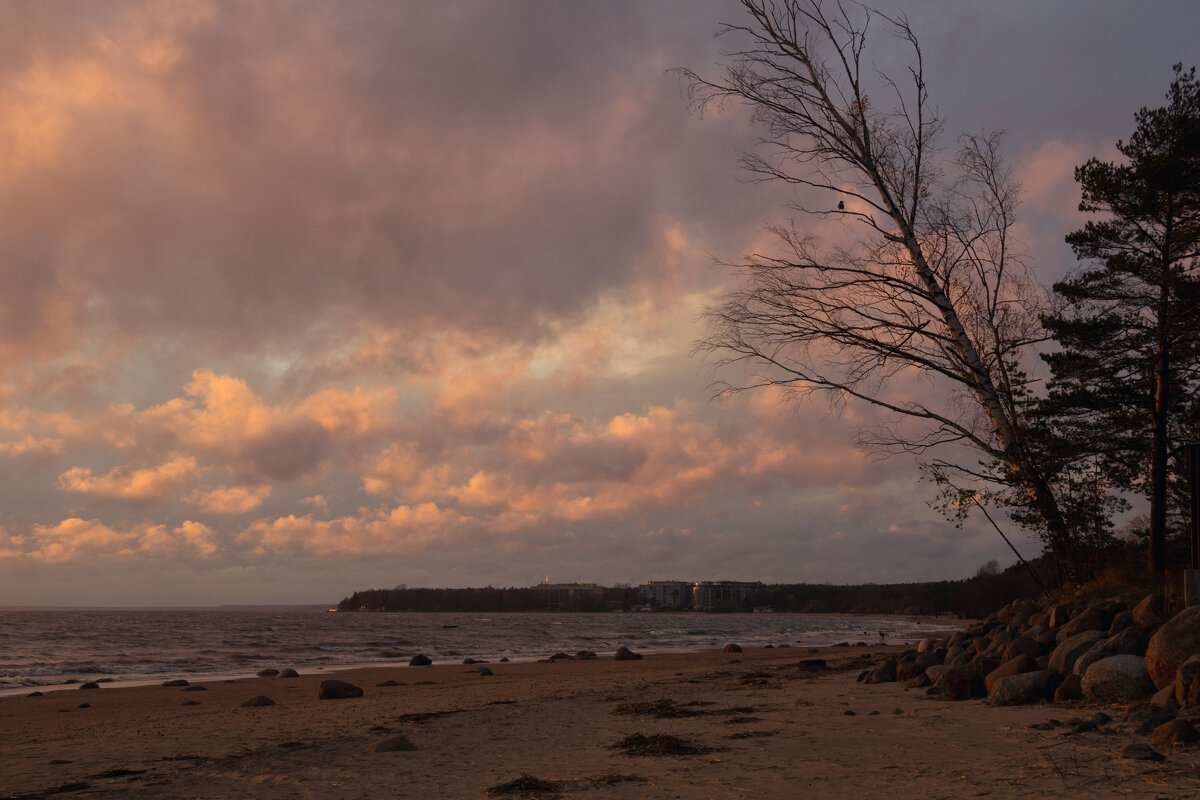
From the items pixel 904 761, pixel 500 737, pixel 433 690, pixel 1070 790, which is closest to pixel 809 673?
pixel 433 690

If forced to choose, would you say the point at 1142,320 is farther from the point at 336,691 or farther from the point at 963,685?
the point at 336,691

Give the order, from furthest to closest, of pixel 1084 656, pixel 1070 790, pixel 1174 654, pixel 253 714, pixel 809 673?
1. pixel 809 673
2. pixel 253 714
3. pixel 1084 656
4. pixel 1174 654
5. pixel 1070 790

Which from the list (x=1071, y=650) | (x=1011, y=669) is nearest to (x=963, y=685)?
(x=1011, y=669)

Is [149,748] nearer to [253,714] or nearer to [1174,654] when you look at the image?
[253,714]

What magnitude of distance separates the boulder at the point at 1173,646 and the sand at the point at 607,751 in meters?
0.68

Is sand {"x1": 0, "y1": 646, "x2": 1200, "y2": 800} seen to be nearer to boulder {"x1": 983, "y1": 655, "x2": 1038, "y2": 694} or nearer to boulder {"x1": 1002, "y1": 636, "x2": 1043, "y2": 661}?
boulder {"x1": 983, "y1": 655, "x2": 1038, "y2": 694}

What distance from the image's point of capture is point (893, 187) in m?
13.7

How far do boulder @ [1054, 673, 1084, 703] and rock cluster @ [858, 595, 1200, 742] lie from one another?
0.01 meters

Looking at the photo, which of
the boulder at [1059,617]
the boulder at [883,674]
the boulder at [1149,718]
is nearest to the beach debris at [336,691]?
the boulder at [883,674]

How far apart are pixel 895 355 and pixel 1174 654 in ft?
19.9

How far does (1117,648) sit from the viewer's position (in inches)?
392

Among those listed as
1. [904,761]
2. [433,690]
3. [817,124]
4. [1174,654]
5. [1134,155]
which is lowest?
[433,690]

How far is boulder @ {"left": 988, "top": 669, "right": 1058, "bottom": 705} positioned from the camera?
10.0 meters

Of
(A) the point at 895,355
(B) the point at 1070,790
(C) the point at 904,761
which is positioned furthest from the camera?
(A) the point at 895,355
